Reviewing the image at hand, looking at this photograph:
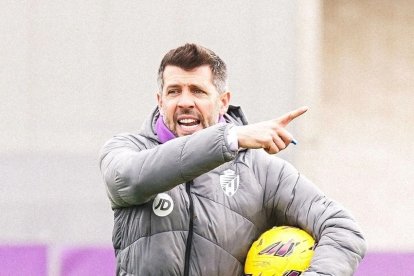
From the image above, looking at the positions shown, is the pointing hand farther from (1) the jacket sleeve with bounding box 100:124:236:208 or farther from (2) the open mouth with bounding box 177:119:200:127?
(2) the open mouth with bounding box 177:119:200:127

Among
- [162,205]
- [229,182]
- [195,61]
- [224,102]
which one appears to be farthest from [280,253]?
[195,61]

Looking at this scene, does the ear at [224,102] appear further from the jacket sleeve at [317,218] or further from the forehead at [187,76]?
the jacket sleeve at [317,218]

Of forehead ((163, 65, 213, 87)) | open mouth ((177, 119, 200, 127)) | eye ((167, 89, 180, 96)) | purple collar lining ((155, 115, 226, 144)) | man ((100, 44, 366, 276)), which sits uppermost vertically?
forehead ((163, 65, 213, 87))

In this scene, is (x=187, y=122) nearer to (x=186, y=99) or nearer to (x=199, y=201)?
(x=186, y=99)

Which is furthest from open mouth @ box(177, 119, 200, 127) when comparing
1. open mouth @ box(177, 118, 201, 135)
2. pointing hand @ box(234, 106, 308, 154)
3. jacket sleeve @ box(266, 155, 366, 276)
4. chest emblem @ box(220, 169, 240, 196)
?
pointing hand @ box(234, 106, 308, 154)

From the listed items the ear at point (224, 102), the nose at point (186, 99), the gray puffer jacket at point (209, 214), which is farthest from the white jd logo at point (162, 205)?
the ear at point (224, 102)

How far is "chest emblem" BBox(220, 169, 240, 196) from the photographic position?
4535 millimetres

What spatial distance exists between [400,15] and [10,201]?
5039mm

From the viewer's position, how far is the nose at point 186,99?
4531 millimetres

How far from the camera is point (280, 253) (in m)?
4.43

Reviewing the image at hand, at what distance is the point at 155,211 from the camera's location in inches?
175

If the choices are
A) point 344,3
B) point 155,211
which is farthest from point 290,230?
point 344,3

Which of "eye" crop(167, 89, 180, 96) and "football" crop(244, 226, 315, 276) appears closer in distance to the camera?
"football" crop(244, 226, 315, 276)

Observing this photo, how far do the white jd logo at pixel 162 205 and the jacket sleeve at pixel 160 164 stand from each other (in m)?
0.06
